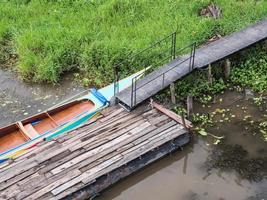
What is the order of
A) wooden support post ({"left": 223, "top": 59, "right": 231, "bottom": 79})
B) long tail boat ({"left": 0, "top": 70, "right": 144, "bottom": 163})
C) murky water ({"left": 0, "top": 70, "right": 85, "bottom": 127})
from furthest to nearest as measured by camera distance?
1. wooden support post ({"left": 223, "top": 59, "right": 231, "bottom": 79})
2. murky water ({"left": 0, "top": 70, "right": 85, "bottom": 127})
3. long tail boat ({"left": 0, "top": 70, "right": 144, "bottom": 163})

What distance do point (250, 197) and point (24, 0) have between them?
12221mm

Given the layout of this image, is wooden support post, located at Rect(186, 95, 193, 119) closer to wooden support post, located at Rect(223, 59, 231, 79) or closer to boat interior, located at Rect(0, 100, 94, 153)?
wooden support post, located at Rect(223, 59, 231, 79)

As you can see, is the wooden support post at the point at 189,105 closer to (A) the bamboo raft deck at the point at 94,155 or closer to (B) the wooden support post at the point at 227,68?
(A) the bamboo raft deck at the point at 94,155

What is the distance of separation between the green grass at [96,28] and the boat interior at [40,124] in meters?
1.77

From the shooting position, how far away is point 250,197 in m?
10.4

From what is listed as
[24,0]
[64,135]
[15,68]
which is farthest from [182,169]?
[24,0]

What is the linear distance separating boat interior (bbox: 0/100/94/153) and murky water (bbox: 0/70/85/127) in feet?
4.28

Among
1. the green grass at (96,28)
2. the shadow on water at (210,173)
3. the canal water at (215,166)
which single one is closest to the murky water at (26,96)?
the canal water at (215,166)

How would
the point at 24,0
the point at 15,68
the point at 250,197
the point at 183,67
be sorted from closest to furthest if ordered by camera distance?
the point at 250,197 < the point at 183,67 < the point at 15,68 < the point at 24,0

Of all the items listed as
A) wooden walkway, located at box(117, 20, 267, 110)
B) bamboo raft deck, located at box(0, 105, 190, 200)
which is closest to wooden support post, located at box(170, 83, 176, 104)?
wooden walkway, located at box(117, 20, 267, 110)

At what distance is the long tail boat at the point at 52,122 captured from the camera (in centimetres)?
1141

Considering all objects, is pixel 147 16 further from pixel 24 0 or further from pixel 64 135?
pixel 64 135

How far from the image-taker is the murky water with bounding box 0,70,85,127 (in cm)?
1355

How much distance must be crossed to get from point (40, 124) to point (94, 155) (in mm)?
1965
